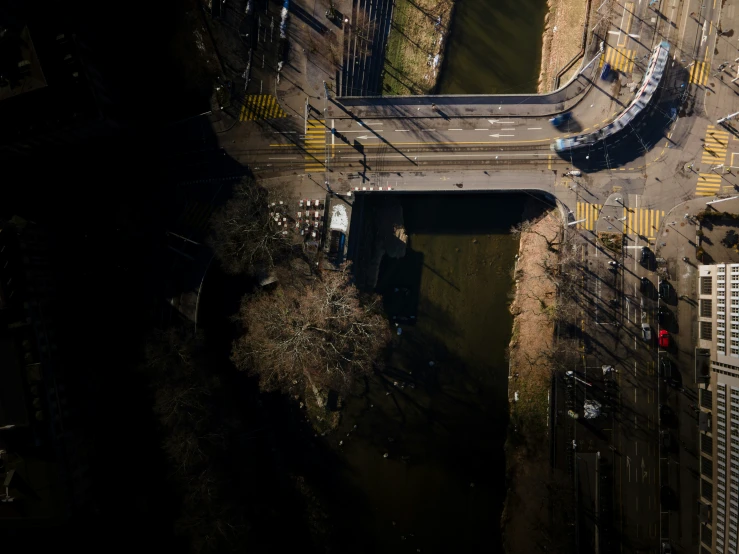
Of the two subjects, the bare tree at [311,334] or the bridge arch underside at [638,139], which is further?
the bridge arch underside at [638,139]

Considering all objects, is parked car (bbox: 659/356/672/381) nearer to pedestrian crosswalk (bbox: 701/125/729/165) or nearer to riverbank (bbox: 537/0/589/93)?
pedestrian crosswalk (bbox: 701/125/729/165)

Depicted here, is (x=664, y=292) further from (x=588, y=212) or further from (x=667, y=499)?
(x=667, y=499)

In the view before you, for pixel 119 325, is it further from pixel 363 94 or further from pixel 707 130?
pixel 707 130

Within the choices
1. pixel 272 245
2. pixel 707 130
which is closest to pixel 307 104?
pixel 272 245

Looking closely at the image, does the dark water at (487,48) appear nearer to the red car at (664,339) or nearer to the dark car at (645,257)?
the dark car at (645,257)

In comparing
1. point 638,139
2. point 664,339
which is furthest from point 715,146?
point 664,339

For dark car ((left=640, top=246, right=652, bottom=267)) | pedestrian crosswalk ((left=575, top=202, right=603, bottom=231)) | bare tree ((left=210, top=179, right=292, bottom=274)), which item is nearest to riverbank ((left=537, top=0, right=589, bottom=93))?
pedestrian crosswalk ((left=575, top=202, right=603, bottom=231))

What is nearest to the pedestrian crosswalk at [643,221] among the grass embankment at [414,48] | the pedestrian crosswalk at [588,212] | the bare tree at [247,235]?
the pedestrian crosswalk at [588,212]
